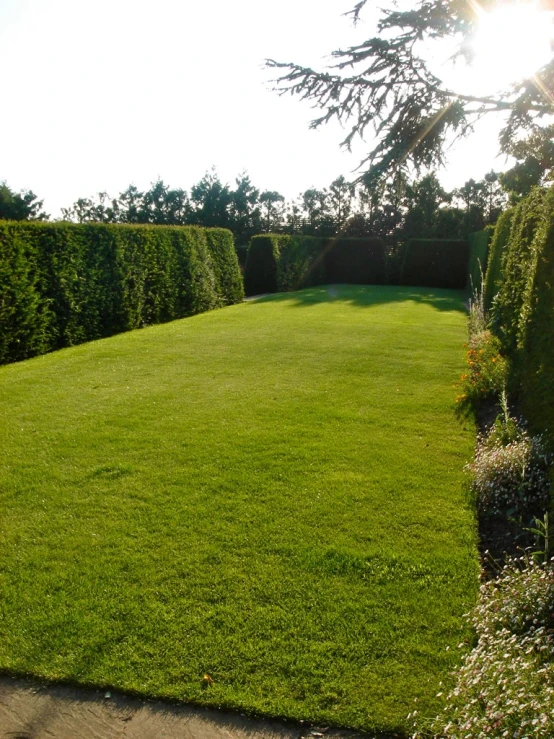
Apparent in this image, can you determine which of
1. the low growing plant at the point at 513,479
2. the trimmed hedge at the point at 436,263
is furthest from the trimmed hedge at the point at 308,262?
the low growing plant at the point at 513,479

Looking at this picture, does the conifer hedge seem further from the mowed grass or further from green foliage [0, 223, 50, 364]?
green foliage [0, 223, 50, 364]

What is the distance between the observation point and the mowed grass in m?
2.61

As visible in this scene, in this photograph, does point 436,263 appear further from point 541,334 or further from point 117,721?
point 117,721

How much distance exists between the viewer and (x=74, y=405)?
6.75m

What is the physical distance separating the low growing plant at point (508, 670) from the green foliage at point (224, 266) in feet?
55.9

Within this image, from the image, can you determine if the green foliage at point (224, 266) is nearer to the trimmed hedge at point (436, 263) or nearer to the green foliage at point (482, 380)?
the green foliage at point (482, 380)

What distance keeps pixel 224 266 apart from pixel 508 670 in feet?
60.8

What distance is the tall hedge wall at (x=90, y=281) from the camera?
977 centimetres

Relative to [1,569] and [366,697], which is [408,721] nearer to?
[366,697]

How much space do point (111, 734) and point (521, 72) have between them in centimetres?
1102

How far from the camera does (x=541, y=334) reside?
4.66 m

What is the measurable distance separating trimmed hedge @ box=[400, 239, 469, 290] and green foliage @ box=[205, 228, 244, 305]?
13.3 m

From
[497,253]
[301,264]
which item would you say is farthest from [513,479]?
[301,264]

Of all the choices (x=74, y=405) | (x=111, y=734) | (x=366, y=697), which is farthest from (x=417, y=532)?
(x=74, y=405)
